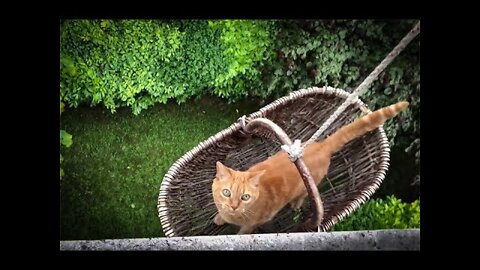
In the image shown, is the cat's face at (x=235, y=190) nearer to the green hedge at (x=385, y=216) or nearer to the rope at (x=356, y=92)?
the rope at (x=356, y=92)

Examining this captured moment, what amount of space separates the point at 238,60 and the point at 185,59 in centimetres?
24

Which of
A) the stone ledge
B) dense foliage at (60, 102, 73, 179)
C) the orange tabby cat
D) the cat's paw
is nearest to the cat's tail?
the orange tabby cat

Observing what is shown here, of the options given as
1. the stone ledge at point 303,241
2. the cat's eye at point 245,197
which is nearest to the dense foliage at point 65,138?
the stone ledge at point 303,241

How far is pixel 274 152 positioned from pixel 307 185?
0.84 feet

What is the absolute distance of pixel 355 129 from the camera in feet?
11.5

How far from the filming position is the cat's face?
3445 millimetres

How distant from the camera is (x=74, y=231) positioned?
3588 mm

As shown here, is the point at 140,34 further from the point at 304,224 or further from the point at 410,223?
the point at 410,223

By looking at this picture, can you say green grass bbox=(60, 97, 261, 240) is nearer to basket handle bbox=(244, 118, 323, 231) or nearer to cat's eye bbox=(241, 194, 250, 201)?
basket handle bbox=(244, 118, 323, 231)

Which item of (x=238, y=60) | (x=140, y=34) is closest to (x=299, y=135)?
(x=238, y=60)

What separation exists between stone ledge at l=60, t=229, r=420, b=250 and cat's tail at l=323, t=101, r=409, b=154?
0.39 meters

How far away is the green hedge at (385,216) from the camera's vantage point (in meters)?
3.52

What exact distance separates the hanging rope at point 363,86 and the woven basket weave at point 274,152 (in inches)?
1.5

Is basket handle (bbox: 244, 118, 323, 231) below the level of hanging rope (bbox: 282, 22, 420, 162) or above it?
below
